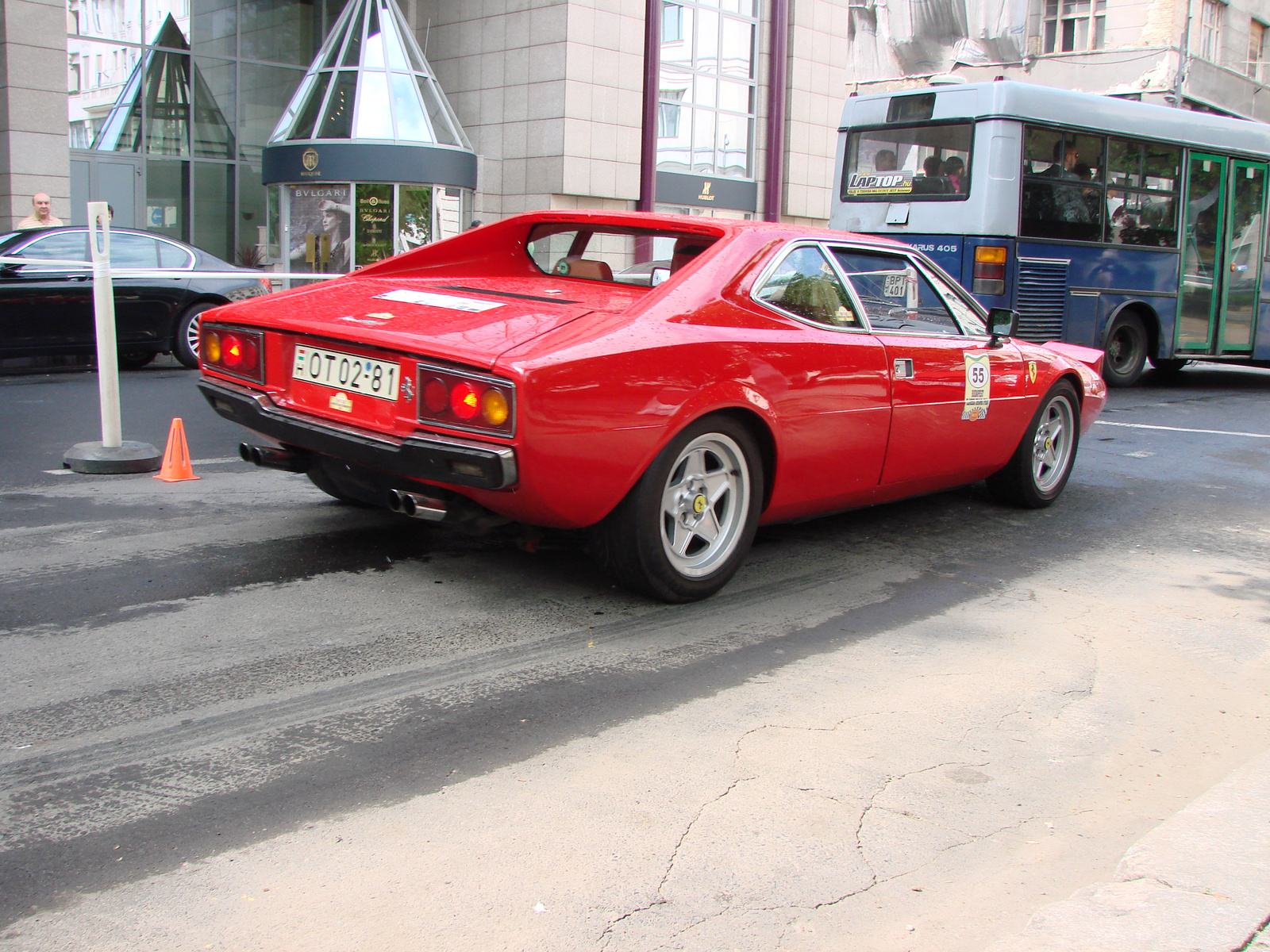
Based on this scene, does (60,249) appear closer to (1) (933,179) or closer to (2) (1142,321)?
(1) (933,179)

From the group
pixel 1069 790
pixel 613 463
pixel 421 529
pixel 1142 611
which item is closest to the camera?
pixel 1069 790

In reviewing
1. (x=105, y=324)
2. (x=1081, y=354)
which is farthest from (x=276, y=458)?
(x=1081, y=354)

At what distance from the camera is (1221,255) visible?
45.9 ft

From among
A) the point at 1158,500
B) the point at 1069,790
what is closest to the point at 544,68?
the point at 1158,500

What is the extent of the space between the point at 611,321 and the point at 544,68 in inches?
693

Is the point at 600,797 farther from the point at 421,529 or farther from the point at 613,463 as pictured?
the point at 421,529

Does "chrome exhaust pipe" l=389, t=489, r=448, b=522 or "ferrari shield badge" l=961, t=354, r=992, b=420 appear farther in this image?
"ferrari shield badge" l=961, t=354, r=992, b=420

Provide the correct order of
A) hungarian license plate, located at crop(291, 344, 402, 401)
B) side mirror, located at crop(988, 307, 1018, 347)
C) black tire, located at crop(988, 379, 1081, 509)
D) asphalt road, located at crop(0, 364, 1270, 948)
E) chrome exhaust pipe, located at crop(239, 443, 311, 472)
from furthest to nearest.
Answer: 1. black tire, located at crop(988, 379, 1081, 509)
2. side mirror, located at crop(988, 307, 1018, 347)
3. chrome exhaust pipe, located at crop(239, 443, 311, 472)
4. hungarian license plate, located at crop(291, 344, 402, 401)
5. asphalt road, located at crop(0, 364, 1270, 948)

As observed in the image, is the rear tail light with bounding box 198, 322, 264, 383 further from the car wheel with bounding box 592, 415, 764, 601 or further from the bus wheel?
the bus wheel

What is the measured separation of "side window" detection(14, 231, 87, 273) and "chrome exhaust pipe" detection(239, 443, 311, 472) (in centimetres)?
756

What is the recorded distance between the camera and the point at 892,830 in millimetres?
2898

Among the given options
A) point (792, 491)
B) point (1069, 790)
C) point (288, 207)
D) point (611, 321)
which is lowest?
point (1069, 790)

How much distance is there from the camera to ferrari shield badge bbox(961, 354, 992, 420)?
19.2 feet

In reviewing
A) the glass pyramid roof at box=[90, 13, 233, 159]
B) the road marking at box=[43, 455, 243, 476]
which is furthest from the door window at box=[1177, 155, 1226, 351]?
the glass pyramid roof at box=[90, 13, 233, 159]
